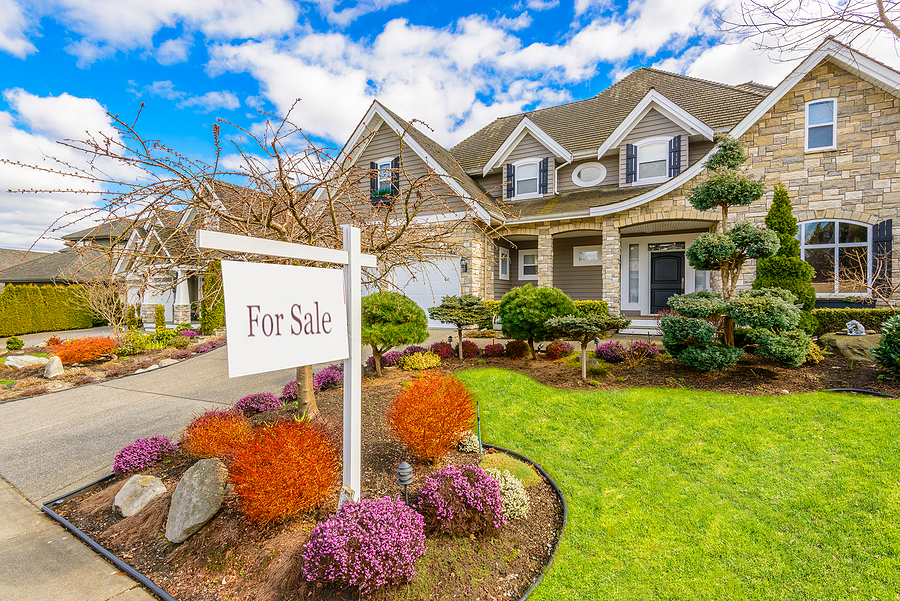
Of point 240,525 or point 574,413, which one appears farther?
point 574,413

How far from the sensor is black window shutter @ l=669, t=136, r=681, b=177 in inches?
464

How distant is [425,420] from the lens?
3.72 m

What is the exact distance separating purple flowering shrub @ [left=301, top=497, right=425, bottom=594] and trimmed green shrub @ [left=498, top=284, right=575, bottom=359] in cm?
517

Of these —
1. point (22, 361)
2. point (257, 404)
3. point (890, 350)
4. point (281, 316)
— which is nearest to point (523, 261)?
point (890, 350)

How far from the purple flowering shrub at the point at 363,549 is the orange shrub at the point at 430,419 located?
1.18 m

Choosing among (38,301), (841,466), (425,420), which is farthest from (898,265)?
(38,301)

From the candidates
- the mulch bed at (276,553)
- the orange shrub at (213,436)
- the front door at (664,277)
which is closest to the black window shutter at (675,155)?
the front door at (664,277)

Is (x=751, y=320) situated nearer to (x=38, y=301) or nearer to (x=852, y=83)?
(x=852, y=83)

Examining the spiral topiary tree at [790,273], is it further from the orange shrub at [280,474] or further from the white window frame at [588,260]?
the orange shrub at [280,474]

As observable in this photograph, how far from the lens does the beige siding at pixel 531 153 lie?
13702mm

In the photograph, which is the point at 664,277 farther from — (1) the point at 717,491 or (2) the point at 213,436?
(2) the point at 213,436

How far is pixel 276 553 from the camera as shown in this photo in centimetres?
262

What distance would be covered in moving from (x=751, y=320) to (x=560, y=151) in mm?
9367

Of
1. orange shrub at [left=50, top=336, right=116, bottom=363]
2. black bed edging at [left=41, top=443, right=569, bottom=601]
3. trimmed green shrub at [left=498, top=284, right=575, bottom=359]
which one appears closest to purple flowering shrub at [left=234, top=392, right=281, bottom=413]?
black bed edging at [left=41, top=443, right=569, bottom=601]
